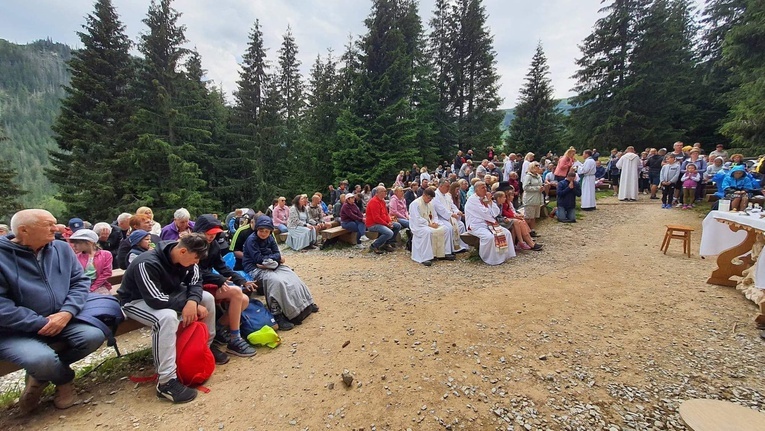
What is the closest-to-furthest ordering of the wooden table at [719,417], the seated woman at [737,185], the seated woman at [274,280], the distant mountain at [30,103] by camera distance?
the wooden table at [719,417]
the seated woman at [274,280]
the seated woman at [737,185]
the distant mountain at [30,103]

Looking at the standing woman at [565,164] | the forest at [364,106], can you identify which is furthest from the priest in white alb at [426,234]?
the forest at [364,106]

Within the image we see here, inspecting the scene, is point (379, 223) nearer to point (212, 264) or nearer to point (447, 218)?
point (447, 218)

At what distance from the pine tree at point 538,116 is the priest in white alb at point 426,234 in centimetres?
2030

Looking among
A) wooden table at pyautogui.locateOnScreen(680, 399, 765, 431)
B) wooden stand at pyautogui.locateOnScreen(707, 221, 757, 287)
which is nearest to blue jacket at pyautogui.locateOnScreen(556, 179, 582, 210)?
wooden stand at pyautogui.locateOnScreen(707, 221, 757, 287)

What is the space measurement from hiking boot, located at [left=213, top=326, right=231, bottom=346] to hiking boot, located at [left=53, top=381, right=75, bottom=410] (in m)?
1.20

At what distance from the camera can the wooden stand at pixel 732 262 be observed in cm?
466

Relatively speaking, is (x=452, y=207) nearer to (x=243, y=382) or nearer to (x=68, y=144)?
(x=243, y=382)

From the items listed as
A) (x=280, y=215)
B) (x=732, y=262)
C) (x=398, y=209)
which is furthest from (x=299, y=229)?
(x=732, y=262)

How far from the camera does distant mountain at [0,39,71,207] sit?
6628 cm

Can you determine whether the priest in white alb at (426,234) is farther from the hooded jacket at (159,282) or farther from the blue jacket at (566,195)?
the hooded jacket at (159,282)

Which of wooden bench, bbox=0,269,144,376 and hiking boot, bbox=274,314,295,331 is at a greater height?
wooden bench, bbox=0,269,144,376

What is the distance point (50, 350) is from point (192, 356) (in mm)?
938

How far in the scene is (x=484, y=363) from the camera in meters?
3.11

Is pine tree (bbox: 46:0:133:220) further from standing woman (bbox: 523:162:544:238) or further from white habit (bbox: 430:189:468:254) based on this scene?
standing woman (bbox: 523:162:544:238)
